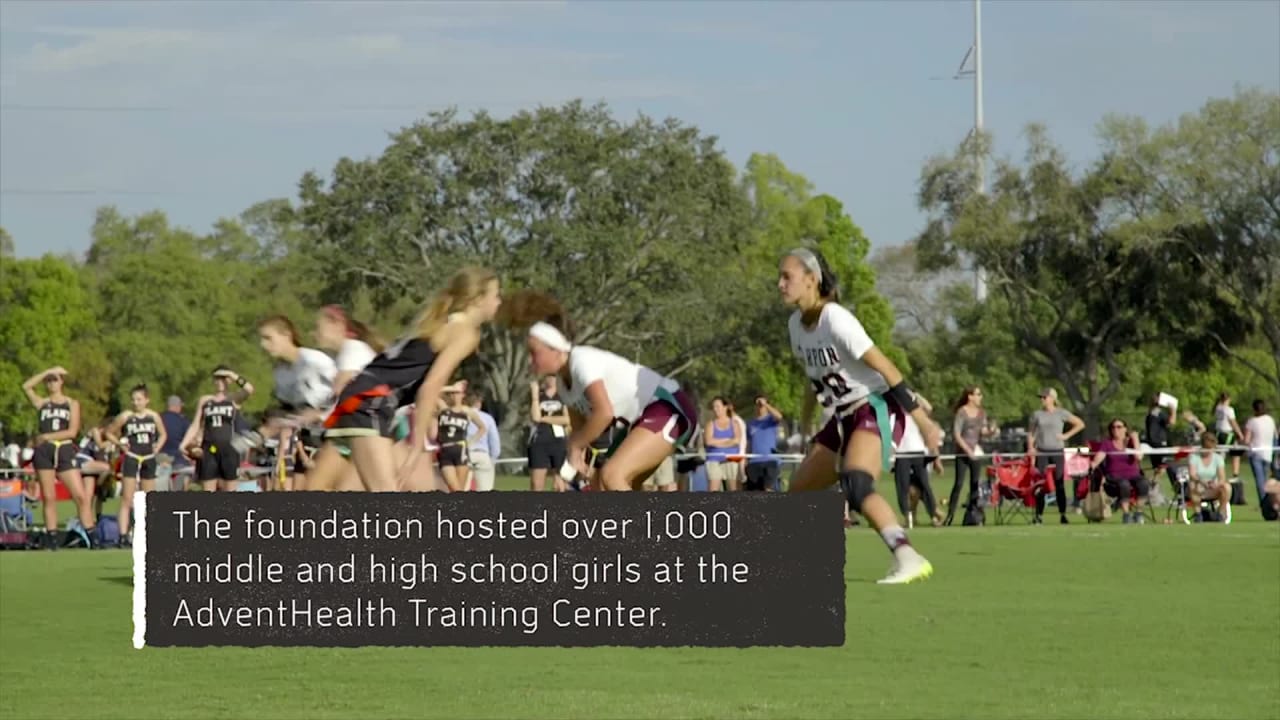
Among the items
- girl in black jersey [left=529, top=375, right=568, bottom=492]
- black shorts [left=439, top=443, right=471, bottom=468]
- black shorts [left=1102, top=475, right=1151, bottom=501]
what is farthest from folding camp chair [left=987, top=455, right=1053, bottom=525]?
black shorts [left=439, top=443, right=471, bottom=468]

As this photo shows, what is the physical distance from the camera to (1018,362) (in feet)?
404

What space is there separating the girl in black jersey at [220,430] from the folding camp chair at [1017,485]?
39.2 metres

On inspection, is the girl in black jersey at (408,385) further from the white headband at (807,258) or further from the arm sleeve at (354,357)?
the white headband at (807,258)

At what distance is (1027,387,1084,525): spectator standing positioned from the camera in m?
10.3

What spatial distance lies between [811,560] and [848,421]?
15.2 inches

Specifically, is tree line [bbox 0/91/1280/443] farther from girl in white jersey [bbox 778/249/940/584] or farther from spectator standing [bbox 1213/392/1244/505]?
spectator standing [bbox 1213/392/1244/505]

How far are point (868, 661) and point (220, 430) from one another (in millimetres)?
32437

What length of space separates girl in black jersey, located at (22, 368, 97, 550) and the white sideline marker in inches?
63.8

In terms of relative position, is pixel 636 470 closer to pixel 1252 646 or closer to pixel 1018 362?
pixel 1252 646

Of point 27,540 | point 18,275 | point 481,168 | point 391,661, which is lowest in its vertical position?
point 391,661

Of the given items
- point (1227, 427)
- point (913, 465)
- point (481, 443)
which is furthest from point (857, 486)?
point (1227, 427)

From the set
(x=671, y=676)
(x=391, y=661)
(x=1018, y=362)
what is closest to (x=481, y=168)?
(x=671, y=676)

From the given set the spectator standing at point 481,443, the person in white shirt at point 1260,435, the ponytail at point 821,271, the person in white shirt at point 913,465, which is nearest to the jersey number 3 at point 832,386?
the person in white shirt at point 913,465

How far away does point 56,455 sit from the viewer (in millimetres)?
34375
